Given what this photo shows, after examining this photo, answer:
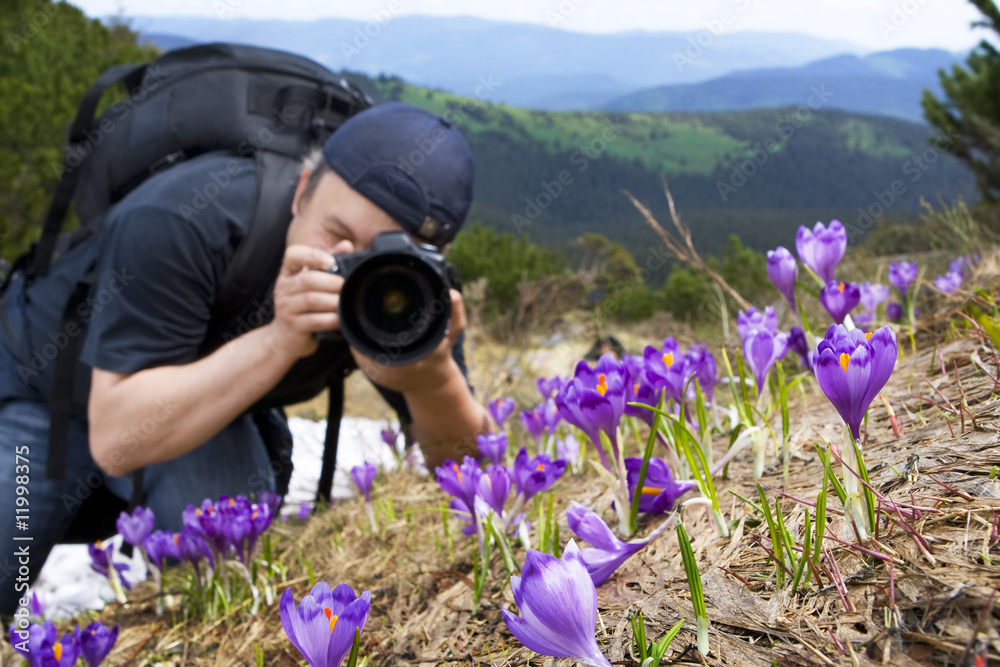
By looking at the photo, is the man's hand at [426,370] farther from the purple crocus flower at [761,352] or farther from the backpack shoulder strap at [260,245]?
the purple crocus flower at [761,352]

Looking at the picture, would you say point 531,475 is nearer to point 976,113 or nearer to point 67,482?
point 67,482

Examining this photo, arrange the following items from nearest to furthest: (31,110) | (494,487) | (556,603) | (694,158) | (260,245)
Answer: (556,603)
(494,487)
(260,245)
(31,110)
(694,158)

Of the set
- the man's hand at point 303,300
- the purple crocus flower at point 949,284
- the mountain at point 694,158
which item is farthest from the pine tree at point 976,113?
the mountain at point 694,158

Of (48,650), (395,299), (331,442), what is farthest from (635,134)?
(48,650)

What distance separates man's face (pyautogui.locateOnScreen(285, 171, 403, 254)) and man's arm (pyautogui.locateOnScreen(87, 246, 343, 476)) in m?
0.24

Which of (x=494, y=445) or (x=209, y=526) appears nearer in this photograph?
(x=209, y=526)

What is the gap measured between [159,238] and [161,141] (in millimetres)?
672

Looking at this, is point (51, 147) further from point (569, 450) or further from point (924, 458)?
point (924, 458)

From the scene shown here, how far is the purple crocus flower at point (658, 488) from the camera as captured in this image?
1128mm

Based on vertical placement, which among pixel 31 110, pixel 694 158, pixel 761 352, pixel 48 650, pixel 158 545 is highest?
pixel 694 158

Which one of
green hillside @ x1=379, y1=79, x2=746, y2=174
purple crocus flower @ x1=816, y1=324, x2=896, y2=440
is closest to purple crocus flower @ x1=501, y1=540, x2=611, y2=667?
purple crocus flower @ x1=816, y1=324, x2=896, y2=440

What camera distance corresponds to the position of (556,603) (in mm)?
674

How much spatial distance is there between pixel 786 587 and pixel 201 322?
211 centimetres

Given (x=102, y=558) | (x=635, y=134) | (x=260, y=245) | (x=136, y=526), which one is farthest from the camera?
(x=635, y=134)
